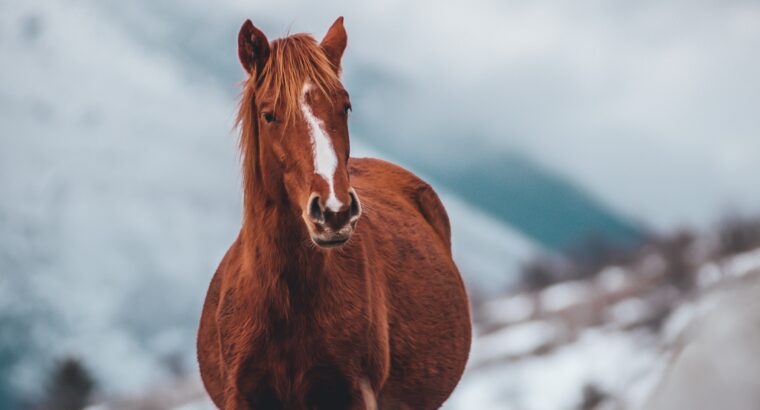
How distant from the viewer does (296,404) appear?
19.9 feet

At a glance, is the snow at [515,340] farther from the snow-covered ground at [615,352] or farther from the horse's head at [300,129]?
the horse's head at [300,129]

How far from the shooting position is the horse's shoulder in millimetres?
8560

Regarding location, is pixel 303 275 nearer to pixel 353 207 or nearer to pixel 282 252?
pixel 282 252

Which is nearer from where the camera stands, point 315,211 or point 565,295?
point 315,211

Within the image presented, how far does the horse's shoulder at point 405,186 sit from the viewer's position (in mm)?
8560

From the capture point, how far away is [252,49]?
590 cm

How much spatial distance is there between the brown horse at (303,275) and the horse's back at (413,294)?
21 millimetres

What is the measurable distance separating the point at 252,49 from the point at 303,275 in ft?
4.76

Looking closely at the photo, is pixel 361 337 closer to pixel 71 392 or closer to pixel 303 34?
pixel 303 34

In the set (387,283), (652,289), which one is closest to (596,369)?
(652,289)

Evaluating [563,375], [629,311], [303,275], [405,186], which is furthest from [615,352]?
[303,275]

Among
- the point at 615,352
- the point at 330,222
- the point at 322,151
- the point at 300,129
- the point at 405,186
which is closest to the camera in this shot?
the point at 330,222

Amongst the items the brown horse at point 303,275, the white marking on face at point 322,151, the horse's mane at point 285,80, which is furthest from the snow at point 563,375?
the white marking on face at point 322,151

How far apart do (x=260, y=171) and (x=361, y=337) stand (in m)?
1.25
